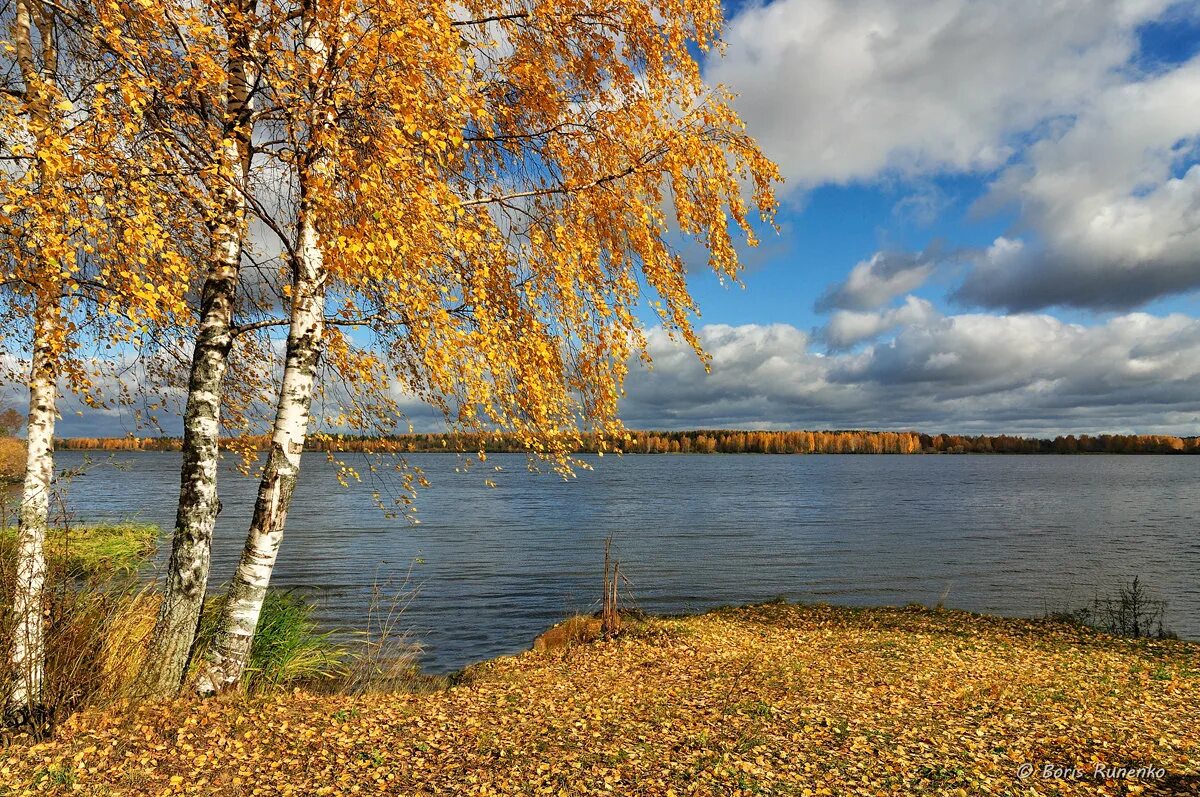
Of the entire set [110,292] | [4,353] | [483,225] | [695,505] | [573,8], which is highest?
[573,8]

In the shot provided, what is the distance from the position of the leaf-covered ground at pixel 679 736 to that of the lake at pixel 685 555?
3089mm

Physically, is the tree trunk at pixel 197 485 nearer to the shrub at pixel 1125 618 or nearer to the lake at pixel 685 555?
the lake at pixel 685 555

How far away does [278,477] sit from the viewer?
8609 millimetres

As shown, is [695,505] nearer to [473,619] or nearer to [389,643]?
[473,619]

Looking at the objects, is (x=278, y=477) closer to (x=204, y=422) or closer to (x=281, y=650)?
(x=204, y=422)

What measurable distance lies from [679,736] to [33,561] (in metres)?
6.95

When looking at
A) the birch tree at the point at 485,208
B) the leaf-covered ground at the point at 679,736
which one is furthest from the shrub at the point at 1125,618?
the birch tree at the point at 485,208

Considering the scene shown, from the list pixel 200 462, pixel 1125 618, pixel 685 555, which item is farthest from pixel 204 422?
pixel 685 555

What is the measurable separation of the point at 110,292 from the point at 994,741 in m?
10.1

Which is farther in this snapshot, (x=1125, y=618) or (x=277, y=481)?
(x=1125, y=618)

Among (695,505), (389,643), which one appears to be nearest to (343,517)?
(695,505)

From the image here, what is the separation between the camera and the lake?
70.2 feet

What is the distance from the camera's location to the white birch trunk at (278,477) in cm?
856

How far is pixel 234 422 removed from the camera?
10.9 m
